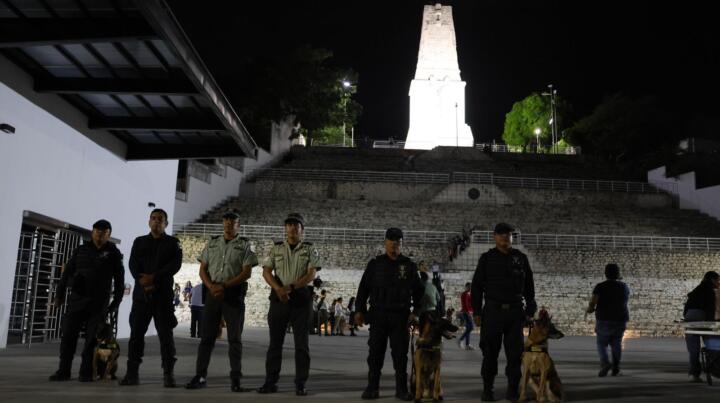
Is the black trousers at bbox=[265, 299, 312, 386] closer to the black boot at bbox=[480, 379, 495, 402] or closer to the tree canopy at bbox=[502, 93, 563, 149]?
the black boot at bbox=[480, 379, 495, 402]

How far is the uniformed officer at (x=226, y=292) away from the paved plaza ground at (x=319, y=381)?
274mm

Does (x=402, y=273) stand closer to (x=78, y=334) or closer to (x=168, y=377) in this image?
(x=168, y=377)

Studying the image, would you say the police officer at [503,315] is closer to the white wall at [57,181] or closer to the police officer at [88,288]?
the police officer at [88,288]

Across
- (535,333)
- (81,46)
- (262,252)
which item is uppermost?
(81,46)

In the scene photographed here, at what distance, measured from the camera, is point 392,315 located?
219 inches

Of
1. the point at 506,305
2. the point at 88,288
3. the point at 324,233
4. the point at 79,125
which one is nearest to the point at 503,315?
the point at 506,305

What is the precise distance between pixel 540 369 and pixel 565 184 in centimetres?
3452

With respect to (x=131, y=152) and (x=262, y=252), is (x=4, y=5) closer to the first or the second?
(x=131, y=152)

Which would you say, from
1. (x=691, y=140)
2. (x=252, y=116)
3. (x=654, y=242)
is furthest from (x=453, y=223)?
(x=691, y=140)

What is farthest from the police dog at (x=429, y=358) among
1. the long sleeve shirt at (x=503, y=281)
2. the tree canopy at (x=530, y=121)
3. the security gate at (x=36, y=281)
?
the tree canopy at (x=530, y=121)

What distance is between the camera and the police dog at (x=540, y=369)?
5.37 m

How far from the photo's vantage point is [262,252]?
Answer: 929 inches

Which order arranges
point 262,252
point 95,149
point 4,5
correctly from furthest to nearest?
point 262,252 → point 95,149 → point 4,5

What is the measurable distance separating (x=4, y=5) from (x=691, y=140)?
50584mm
